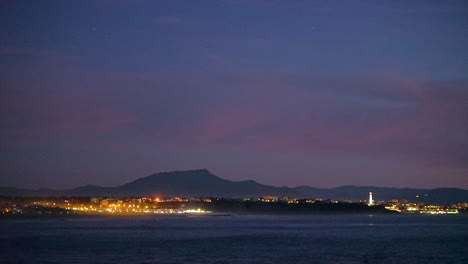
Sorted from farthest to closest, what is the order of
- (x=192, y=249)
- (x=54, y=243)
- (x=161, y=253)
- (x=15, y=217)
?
1. (x=15, y=217)
2. (x=54, y=243)
3. (x=192, y=249)
4. (x=161, y=253)

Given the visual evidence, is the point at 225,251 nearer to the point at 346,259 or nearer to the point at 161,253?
the point at 161,253

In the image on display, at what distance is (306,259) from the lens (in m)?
51.7

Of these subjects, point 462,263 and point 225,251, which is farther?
point 225,251

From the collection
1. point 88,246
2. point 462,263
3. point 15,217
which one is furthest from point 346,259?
point 15,217

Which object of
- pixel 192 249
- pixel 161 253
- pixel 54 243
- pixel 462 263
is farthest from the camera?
pixel 54 243

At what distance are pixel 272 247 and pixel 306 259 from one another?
11619 millimetres

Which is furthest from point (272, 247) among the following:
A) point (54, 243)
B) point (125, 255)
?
point (54, 243)

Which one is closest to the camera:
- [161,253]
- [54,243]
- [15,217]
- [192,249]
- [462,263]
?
[462,263]

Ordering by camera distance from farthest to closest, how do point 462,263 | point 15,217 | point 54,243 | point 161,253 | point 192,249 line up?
point 15,217 → point 54,243 → point 192,249 → point 161,253 → point 462,263

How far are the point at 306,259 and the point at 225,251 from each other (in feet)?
30.5

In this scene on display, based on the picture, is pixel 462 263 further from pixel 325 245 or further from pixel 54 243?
pixel 54 243

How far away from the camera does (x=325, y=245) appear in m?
67.8

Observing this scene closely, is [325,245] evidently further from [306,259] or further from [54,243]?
[54,243]

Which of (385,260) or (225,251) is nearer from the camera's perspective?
(385,260)
